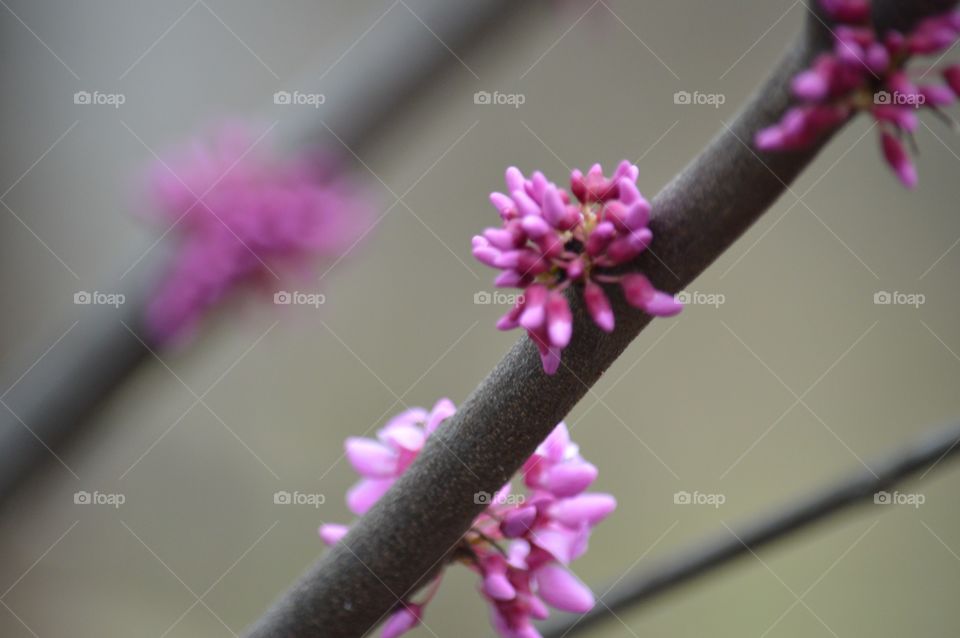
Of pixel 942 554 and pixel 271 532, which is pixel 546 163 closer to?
pixel 271 532

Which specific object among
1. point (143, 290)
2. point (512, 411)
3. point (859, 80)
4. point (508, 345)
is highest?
point (859, 80)

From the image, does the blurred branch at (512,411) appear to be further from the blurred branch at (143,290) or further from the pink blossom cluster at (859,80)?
the blurred branch at (143,290)

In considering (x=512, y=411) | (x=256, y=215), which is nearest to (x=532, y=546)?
(x=512, y=411)

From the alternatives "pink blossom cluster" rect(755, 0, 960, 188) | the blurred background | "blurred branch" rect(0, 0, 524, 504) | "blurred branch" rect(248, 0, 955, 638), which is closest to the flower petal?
"blurred branch" rect(248, 0, 955, 638)

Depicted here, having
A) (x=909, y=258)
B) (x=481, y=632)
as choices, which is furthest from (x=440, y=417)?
(x=909, y=258)

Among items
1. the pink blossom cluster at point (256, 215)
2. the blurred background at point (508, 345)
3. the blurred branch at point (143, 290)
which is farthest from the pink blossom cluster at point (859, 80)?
the blurred background at point (508, 345)

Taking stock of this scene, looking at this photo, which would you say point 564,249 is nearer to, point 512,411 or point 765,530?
point 512,411

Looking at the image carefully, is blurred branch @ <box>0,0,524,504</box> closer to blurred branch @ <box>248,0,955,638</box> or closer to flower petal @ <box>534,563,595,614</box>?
blurred branch @ <box>248,0,955,638</box>
